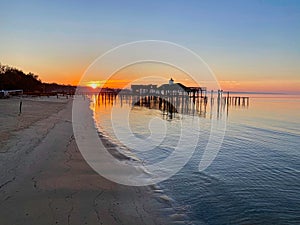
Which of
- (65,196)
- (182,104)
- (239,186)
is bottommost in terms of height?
(239,186)

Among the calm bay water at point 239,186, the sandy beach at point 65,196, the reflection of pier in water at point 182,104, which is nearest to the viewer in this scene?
the sandy beach at point 65,196

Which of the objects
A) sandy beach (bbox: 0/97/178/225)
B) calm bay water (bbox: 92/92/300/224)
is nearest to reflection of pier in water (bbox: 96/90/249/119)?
calm bay water (bbox: 92/92/300/224)

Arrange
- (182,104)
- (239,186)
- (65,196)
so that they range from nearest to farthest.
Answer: (65,196)
(239,186)
(182,104)

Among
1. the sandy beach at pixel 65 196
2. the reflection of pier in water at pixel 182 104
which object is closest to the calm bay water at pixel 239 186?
the sandy beach at pixel 65 196

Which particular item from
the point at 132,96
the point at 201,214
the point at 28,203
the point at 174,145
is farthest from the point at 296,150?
the point at 132,96

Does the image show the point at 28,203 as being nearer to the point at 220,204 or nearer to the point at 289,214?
the point at 220,204

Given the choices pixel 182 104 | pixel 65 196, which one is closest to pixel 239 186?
pixel 65 196

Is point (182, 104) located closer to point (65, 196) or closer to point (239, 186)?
point (239, 186)

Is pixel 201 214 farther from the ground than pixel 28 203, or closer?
closer

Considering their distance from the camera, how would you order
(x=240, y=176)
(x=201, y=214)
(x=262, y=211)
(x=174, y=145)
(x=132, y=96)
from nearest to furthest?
(x=201, y=214), (x=262, y=211), (x=240, y=176), (x=174, y=145), (x=132, y=96)

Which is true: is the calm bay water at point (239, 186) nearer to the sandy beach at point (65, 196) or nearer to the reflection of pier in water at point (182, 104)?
the sandy beach at point (65, 196)

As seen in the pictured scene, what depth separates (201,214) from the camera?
6.84 m

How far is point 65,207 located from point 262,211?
476 centimetres

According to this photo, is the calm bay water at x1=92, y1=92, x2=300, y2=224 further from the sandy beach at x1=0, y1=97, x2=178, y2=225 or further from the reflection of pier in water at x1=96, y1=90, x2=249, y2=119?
the reflection of pier in water at x1=96, y1=90, x2=249, y2=119
